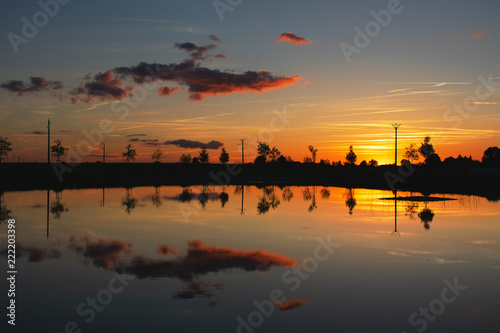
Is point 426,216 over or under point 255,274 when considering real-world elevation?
over

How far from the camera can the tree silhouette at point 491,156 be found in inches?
6166

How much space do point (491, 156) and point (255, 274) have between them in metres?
198

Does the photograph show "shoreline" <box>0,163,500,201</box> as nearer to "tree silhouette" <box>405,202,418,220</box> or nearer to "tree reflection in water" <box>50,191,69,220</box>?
"tree silhouette" <box>405,202,418,220</box>

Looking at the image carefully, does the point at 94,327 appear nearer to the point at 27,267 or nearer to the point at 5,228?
the point at 27,267

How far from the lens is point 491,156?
182 m

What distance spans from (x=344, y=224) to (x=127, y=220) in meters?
13.2

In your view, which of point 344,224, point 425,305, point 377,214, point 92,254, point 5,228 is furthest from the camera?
point 377,214

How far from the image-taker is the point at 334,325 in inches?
388

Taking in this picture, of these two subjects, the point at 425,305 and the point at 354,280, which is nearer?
the point at 425,305

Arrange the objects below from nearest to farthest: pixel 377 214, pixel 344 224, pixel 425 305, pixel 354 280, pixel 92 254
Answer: pixel 425 305 → pixel 354 280 → pixel 92 254 → pixel 344 224 → pixel 377 214

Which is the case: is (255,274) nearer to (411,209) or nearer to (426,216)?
(426,216)

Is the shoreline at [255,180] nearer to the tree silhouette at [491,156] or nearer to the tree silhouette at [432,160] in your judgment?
the tree silhouette at [491,156]

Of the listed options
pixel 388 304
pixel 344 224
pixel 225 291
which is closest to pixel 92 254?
pixel 225 291

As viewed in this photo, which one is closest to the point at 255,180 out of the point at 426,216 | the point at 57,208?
the point at 57,208
